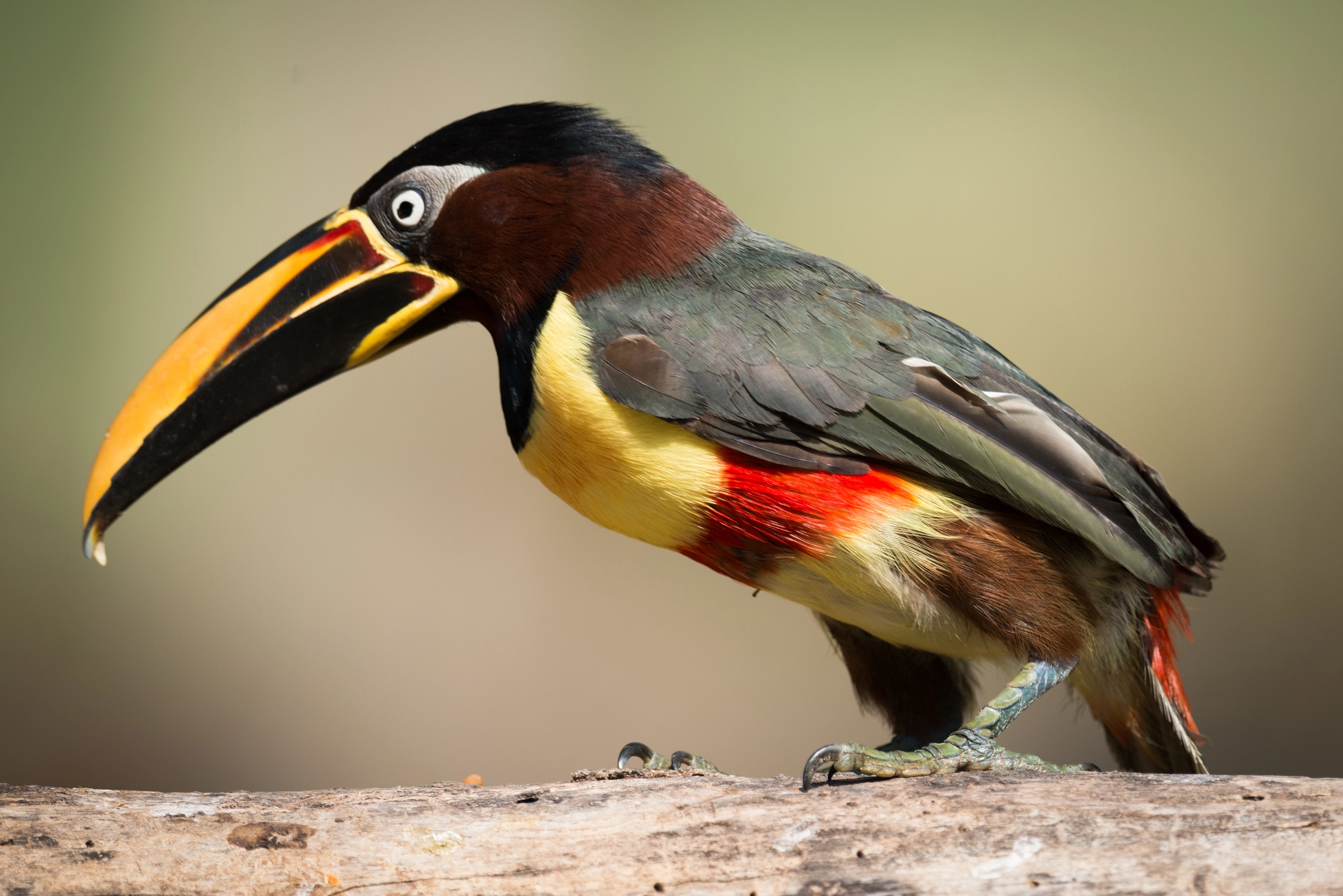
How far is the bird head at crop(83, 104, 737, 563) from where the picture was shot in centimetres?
176

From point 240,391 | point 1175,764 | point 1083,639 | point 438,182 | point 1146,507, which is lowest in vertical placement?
point 1175,764

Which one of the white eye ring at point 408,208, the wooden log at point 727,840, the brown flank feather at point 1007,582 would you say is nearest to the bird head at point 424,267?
the white eye ring at point 408,208

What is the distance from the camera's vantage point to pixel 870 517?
163 centimetres

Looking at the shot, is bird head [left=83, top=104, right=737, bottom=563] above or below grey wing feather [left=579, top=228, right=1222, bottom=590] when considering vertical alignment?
above

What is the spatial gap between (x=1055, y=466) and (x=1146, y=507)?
0.71 feet

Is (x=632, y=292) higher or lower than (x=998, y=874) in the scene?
higher

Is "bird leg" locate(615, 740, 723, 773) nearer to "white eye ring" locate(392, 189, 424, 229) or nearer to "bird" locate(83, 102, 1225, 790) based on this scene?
"bird" locate(83, 102, 1225, 790)

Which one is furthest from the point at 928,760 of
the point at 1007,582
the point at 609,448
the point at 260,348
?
the point at 260,348

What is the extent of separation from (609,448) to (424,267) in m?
0.47

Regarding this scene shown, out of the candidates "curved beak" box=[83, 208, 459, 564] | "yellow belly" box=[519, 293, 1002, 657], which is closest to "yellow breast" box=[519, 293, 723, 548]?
"yellow belly" box=[519, 293, 1002, 657]

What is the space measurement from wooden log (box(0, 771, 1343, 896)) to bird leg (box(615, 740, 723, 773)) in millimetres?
315

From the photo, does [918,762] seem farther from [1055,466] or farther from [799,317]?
[799,317]

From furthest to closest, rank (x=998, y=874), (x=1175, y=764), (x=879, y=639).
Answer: (x=879, y=639)
(x=1175, y=764)
(x=998, y=874)

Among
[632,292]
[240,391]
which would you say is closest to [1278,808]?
[632,292]
